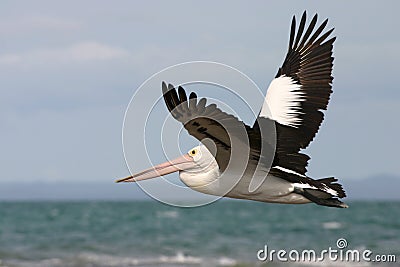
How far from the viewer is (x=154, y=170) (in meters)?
9.60

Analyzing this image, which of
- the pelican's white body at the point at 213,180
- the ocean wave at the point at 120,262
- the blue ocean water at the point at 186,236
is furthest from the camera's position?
the blue ocean water at the point at 186,236

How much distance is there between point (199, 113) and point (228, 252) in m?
24.0

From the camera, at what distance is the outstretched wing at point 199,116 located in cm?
789

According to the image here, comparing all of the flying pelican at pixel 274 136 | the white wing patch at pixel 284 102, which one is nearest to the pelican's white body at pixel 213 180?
the flying pelican at pixel 274 136

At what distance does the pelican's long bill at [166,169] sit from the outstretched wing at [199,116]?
3.90 feet

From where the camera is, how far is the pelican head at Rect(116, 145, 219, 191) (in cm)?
949

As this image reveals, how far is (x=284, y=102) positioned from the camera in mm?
10625

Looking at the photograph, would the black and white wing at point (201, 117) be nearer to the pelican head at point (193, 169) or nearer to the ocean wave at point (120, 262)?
the pelican head at point (193, 169)

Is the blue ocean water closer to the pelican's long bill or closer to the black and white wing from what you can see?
the pelican's long bill

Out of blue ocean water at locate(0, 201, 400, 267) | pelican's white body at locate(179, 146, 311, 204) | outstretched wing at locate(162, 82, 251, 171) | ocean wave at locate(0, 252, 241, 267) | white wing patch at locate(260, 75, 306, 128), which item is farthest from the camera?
blue ocean water at locate(0, 201, 400, 267)

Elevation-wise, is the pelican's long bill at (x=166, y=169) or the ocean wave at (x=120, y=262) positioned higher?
the ocean wave at (x=120, y=262)

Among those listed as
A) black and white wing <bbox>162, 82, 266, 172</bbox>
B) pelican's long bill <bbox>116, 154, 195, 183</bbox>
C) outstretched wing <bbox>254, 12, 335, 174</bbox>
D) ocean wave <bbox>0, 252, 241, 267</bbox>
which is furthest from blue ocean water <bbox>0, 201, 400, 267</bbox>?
black and white wing <bbox>162, 82, 266, 172</bbox>

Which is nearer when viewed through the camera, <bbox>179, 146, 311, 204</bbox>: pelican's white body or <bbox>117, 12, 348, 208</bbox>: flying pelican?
<bbox>117, 12, 348, 208</bbox>: flying pelican

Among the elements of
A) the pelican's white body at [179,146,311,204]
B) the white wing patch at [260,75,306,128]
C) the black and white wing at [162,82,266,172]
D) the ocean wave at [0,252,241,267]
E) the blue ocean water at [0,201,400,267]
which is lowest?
the pelican's white body at [179,146,311,204]
